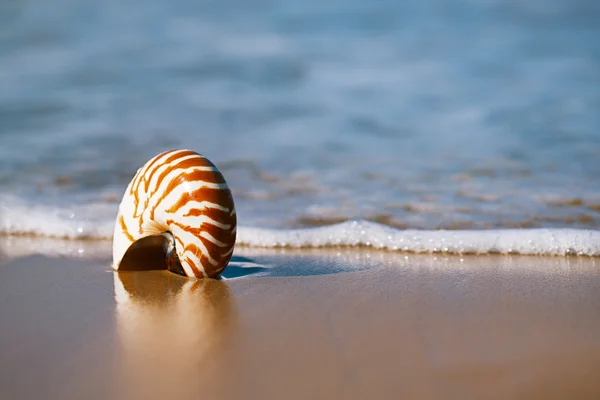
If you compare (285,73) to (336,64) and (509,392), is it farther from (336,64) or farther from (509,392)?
(509,392)

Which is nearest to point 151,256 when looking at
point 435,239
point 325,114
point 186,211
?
point 186,211

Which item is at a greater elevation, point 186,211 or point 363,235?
point 186,211

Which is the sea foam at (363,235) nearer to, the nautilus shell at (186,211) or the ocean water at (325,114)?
the ocean water at (325,114)

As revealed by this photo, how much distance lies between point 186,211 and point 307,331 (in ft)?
3.10

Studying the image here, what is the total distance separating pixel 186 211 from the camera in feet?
10.5

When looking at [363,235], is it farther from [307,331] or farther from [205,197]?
[307,331]

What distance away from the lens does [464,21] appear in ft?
37.1

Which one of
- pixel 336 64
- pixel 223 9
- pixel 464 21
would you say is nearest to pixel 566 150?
pixel 336 64

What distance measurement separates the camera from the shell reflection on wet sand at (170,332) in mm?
2115

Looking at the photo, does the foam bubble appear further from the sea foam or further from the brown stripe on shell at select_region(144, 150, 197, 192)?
the brown stripe on shell at select_region(144, 150, 197, 192)

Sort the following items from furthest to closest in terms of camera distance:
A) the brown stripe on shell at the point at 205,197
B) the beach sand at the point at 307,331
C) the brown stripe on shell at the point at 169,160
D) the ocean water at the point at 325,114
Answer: the ocean water at the point at 325,114, the brown stripe on shell at the point at 169,160, the brown stripe on shell at the point at 205,197, the beach sand at the point at 307,331

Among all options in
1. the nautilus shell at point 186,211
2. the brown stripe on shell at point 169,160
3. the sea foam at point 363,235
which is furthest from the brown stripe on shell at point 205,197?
the sea foam at point 363,235

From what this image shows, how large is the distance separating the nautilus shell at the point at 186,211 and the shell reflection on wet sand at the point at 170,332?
0.48 ft

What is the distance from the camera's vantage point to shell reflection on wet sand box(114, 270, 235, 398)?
2115 mm
